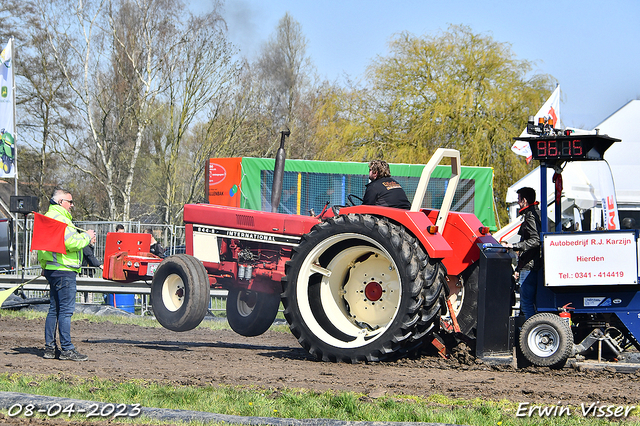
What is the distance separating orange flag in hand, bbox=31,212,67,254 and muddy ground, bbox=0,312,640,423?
42.9 inches

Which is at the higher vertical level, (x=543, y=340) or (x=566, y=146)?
(x=566, y=146)

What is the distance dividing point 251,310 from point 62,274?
7.62 feet

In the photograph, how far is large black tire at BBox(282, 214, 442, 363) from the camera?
6.12m

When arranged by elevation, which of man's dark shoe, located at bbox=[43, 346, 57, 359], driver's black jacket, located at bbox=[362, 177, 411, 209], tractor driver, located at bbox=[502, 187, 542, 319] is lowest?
man's dark shoe, located at bbox=[43, 346, 57, 359]

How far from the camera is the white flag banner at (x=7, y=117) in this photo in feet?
43.8

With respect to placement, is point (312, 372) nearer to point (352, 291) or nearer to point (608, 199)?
point (352, 291)

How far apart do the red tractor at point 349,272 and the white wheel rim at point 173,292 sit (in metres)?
0.01

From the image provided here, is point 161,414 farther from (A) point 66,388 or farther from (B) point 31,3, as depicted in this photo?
(B) point 31,3

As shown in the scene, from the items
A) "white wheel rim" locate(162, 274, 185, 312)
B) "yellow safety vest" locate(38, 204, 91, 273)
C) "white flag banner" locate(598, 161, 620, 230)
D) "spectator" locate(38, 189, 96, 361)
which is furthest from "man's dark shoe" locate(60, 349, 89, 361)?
"white flag banner" locate(598, 161, 620, 230)

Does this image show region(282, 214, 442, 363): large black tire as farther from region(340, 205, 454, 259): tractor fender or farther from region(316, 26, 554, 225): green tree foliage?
region(316, 26, 554, 225): green tree foliage

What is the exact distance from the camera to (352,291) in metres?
6.77

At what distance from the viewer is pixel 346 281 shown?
6.84 metres

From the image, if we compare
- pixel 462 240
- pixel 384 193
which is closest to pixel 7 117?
pixel 384 193

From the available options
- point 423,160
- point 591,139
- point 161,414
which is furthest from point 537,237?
point 423,160
